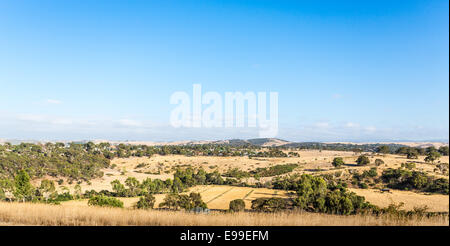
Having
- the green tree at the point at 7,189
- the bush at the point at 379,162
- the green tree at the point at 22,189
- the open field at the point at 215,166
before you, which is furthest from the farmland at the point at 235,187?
the bush at the point at 379,162

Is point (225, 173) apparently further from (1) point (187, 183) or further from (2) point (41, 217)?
(2) point (41, 217)

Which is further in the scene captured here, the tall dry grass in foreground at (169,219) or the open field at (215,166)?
the open field at (215,166)

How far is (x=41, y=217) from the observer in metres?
8.05

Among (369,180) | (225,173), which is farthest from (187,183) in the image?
(369,180)

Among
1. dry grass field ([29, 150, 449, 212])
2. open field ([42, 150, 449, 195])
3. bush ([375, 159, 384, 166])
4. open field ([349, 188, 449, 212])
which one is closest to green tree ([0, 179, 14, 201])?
dry grass field ([29, 150, 449, 212])

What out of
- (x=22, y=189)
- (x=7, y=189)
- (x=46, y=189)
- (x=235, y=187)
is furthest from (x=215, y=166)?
(x=22, y=189)

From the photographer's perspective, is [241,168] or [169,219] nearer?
[169,219]

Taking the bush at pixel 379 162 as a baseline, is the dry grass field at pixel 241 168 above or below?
below

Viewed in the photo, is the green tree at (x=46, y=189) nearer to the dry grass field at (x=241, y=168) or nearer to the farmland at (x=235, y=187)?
the farmland at (x=235, y=187)

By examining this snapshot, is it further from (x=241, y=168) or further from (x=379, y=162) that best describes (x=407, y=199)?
(x=241, y=168)

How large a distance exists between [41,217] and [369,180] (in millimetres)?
62155

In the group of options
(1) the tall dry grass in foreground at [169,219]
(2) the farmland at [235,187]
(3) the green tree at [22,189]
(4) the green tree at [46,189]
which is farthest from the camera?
(4) the green tree at [46,189]

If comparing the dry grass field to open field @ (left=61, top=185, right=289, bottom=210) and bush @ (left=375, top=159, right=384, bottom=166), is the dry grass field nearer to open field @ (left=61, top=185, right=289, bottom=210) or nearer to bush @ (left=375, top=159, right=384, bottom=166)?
open field @ (left=61, top=185, right=289, bottom=210)

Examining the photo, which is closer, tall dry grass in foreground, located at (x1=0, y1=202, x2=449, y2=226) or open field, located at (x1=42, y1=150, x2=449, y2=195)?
tall dry grass in foreground, located at (x1=0, y1=202, x2=449, y2=226)
